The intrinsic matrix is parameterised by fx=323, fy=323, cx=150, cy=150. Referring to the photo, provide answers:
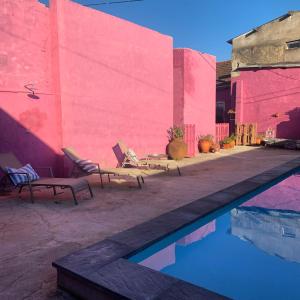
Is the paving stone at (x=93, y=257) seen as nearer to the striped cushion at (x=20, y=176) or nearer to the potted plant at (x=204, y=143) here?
the striped cushion at (x=20, y=176)

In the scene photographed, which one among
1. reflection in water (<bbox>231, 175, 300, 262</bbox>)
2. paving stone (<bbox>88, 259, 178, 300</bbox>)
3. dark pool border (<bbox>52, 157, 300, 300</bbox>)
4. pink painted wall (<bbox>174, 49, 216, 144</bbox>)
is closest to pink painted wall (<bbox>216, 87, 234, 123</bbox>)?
pink painted wall (<bbox>174, 49, 216, 144</bbox>)

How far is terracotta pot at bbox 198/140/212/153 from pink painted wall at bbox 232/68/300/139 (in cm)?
617

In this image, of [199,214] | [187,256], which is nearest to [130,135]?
[199,214]

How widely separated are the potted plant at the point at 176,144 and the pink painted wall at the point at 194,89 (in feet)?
2.87

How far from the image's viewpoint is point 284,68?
60.2ft

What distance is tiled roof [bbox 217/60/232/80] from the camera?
22.3 m

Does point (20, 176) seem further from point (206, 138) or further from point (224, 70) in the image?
point (224, 70)

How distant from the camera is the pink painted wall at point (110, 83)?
28.2 ft

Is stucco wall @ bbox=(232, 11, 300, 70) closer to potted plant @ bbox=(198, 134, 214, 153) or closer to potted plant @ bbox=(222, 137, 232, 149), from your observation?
potted plant @ bbox=(222, 137, 232, 149)

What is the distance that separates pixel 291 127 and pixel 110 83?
12238 mm

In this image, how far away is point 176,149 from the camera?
1199 centimetres

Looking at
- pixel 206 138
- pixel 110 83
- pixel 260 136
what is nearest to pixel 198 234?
pixel 110 83

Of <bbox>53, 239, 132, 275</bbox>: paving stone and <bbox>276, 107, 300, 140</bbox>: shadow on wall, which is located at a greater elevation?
<bbox>276, 107, 300, 140</bbox>: shadow on wall

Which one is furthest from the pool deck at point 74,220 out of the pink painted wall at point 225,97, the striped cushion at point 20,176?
the pink painted wall at point 225,97
